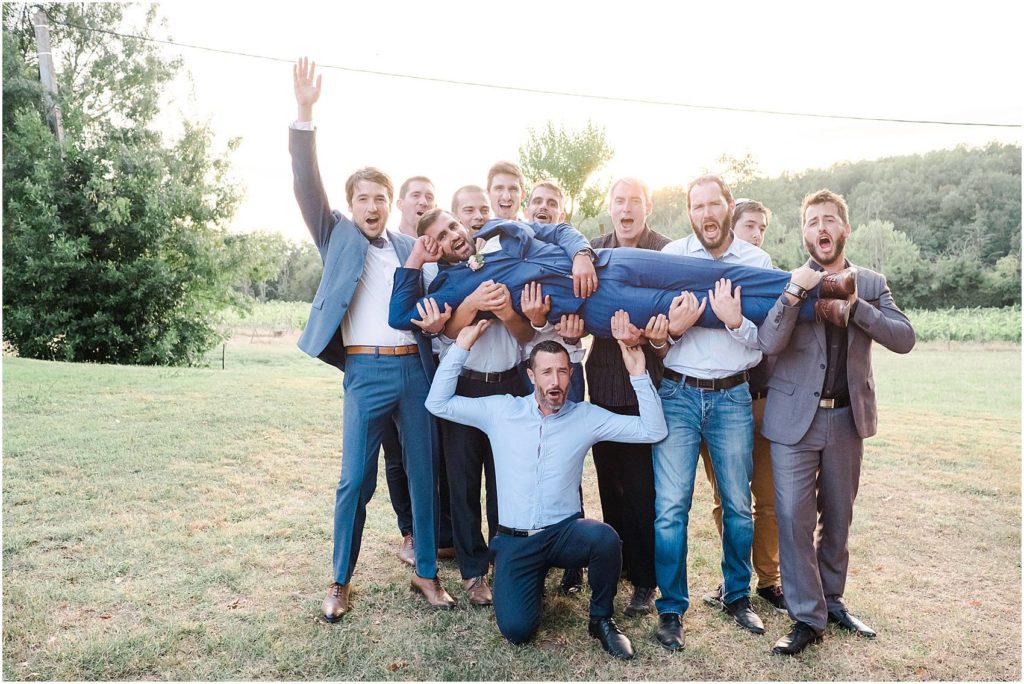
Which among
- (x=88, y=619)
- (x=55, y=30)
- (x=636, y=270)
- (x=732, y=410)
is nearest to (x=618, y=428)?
(x=732, y=410)

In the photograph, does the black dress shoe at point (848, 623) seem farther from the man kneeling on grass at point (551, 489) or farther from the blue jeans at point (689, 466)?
the man kneeling on grass at point (551, 489)

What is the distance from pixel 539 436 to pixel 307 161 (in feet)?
6.09

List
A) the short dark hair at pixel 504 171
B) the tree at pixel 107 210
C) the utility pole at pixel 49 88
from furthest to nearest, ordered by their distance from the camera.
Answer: the utility pole at pixel 49 88 < the tree at pixel 107 210 < the short dark hair at pixel 504 171

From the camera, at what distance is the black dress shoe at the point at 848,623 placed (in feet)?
11.9

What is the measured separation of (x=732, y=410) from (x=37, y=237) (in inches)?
592

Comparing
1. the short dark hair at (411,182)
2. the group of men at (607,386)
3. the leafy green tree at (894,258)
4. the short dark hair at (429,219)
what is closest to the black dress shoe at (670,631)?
the group of men at (607,386)

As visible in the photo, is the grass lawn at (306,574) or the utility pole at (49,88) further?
the utility pole at (49,88)

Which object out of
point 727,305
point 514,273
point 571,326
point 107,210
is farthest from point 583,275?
point 107,210

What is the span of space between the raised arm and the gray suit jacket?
2.37 metres

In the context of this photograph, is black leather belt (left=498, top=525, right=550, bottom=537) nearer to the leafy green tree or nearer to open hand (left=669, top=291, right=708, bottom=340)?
open hand (left=669, top=291, right=708, bottom=340)

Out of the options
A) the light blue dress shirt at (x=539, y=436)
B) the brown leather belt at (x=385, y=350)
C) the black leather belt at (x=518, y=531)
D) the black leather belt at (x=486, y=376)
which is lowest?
the black leather belt at (x=518, y=531)

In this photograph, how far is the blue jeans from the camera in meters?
3.50

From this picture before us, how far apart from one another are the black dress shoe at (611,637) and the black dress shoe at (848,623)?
113cm

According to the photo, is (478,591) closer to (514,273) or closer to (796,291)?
(514,273)
